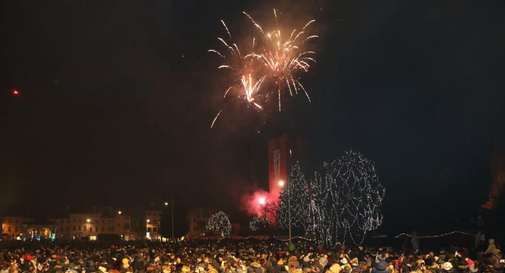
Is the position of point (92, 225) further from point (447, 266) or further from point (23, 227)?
point (447, 266)

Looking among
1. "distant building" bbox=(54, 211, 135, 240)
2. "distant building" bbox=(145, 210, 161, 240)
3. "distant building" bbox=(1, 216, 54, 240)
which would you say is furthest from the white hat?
"distant building" bbox=(1, 216, 54, 240)

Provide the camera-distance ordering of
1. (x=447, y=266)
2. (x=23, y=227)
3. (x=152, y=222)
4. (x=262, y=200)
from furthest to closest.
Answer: (x=23, y=227) → (x=152, y=222) → (x=262, y=200) → (x=447, y=266)

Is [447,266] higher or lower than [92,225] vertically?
lower

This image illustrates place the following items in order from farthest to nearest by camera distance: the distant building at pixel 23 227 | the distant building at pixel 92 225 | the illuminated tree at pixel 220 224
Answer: the distant building at pixel 23 227, the distant building at pixel 92 225, the illuminated tree at pixel 220 224

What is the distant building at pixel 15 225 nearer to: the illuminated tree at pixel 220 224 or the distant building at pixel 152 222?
the distant building at pixel 152 222

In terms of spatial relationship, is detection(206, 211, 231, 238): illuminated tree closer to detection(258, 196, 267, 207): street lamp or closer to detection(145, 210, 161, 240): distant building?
detection(258, 196, 267, 207): street lamp

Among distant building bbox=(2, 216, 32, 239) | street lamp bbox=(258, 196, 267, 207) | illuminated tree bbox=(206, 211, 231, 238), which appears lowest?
illuminated tree bbox=(206, 211, 231, 238)

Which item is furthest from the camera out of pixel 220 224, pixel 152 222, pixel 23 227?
pixel 23 227

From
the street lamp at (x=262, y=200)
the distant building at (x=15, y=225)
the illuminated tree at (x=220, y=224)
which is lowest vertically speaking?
the illuminated tree at (x=220, y=224)

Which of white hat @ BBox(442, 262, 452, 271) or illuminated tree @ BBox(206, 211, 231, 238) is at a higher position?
illuminated tree @ BBox(206, 211, 231, 238)

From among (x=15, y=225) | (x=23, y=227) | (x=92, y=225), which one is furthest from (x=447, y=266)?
(x=23, y=227)

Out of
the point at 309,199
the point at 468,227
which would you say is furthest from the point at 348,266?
the point at 309,199

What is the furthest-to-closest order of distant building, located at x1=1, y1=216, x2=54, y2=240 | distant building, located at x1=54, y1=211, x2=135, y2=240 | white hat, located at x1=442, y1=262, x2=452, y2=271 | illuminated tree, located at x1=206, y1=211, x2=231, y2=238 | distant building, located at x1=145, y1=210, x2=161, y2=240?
distant building, located at x1=1, y1=216, x2=54, y2=240 → distant building, located at x1=54, y1=211, x2=135, y2=240 → distant building, located at x1=145, y1=210, x2=161, y2=240 → illuminated tree, located at x1=206, y1=211, x2=231, y2=238 → white hat, located at x1=442, y1=262, x2=452, y2=271

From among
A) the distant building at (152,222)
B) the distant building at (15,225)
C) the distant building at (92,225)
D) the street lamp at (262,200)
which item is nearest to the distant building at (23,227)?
the distant building at (15,225)
